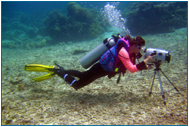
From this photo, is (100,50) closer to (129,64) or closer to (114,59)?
(114,59)

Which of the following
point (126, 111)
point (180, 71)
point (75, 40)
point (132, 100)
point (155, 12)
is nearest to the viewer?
point (126, 111)

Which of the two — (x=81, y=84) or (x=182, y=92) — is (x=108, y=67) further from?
(x=182, y=92)

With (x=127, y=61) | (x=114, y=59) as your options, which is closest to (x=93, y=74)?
(x=114, y=59)

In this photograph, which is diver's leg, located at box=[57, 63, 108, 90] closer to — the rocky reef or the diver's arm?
the diver's arm

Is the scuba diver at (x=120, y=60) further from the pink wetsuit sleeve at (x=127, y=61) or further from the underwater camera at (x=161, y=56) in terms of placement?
the underwater camera at (x=161, y=56)

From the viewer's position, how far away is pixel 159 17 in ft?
43.9

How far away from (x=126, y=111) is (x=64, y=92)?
2.41 meters

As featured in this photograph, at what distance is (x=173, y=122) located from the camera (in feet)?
7.37

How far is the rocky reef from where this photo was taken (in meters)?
13.1

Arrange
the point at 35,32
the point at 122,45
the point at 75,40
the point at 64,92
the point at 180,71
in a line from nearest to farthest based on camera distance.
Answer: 1. the point at 122,45
2. the point at 64,92
3. the point at 180,71
4. the point at 75,40
5. the point at 35,32

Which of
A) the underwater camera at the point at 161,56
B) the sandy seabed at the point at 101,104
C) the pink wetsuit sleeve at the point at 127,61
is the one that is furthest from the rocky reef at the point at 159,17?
the pink wetsuit sleeve at the point at 127,61

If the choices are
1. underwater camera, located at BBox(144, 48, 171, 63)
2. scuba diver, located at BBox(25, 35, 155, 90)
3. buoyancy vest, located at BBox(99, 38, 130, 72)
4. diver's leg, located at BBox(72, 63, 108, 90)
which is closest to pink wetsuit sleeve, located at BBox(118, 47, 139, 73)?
scuba diver, located at BBox(25, 35, 155, 90)

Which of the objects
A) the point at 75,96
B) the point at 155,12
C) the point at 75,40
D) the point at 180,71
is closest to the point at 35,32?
the point at 75,40

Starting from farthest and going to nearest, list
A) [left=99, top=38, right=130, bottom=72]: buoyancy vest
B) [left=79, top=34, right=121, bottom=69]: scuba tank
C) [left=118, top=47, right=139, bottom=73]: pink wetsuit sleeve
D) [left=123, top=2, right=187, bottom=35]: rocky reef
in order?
1. [left=123, top=2, right=187, bottom=35]: rocky reef
2. [left=79, top=34, right=121, bottom=69]: scuba tank
3. [left=99, top=38, right=130, bottom=72]: buoyancy vest
4. [left=118, top=47, right=139, bottom=73]: pink wetsuit sleeve
